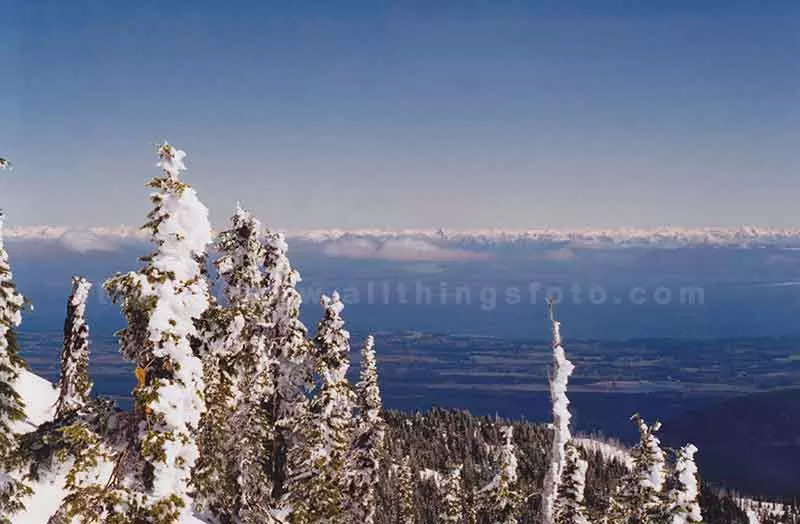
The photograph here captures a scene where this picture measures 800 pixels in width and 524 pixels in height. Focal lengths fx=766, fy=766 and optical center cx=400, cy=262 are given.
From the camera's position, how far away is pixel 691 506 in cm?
3139

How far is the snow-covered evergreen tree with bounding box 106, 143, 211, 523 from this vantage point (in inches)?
597

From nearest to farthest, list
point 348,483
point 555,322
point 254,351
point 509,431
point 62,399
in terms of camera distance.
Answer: point 555,322 < point 254,351 < point 348,483 < point 509,431 < point 62,399

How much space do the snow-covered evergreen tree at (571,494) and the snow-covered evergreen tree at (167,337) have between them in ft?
93.3

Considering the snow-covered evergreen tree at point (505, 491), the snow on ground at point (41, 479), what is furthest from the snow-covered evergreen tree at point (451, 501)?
the snow on ground at point (41, 479)

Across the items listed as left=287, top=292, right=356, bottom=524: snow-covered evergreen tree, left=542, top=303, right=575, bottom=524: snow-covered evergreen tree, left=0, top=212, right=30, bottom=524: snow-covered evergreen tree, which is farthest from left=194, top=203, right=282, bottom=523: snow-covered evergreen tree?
left=542, top=303, right=575, bottom=524: snow-covered evergreen tree

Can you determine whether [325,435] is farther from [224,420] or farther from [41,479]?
[41,479]

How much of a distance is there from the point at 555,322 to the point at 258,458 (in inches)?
822

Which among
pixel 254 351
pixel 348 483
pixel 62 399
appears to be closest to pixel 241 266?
pixel 254 351

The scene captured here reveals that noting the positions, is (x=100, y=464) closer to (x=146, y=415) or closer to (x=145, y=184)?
(x=146, y=415)

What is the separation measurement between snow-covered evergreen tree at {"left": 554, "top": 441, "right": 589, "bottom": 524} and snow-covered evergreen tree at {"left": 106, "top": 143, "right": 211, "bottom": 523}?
2844 centimetres

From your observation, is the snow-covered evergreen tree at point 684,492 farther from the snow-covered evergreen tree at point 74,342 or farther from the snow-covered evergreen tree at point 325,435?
the snow-covered evergreen tree at point 74,342

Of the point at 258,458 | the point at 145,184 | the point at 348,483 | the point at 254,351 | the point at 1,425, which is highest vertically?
the point at 145,184

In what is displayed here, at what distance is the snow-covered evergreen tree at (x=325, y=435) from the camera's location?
32.1m

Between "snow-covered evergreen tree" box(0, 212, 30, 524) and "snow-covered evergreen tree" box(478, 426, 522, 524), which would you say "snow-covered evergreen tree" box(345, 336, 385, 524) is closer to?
"snow-covered evergreen tree" box(478, 426, 522, 524)
